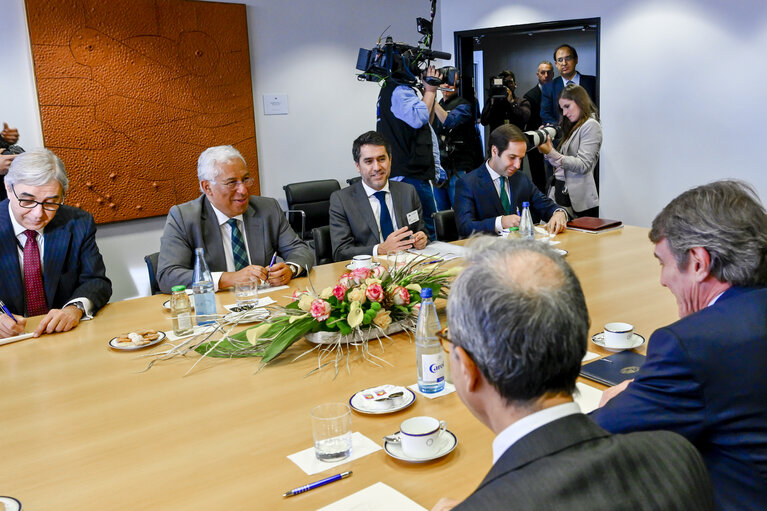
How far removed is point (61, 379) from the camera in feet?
6.60

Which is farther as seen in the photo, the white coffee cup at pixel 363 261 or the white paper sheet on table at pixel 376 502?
the white coffee cup at pixel 363 261

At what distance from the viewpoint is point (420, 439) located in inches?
56.2

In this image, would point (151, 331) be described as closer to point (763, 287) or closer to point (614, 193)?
point (763, 287)

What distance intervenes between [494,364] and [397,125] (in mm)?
4322

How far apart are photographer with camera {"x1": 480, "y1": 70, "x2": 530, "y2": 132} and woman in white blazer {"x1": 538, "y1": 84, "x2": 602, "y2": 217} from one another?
3.83ft

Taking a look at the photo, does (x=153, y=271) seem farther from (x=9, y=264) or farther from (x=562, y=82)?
(x=562, y=82)

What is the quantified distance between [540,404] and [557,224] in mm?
3031

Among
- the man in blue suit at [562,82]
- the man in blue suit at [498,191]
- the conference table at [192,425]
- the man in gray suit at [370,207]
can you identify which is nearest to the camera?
the conference table at [192,425]

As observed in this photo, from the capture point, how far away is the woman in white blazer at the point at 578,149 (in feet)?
17.2

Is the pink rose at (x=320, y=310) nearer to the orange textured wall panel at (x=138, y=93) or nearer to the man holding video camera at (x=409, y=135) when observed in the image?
the man holding video camera at (x=409, y=135)

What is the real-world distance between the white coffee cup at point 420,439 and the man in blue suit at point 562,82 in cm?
549

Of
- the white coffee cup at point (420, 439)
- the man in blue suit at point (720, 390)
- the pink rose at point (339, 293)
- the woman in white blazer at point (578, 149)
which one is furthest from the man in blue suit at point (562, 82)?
the white coffee cup at point (420, 439)

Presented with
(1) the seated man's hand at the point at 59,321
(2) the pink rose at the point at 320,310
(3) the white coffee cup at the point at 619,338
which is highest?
(2) the pink rose at the point at 320,310

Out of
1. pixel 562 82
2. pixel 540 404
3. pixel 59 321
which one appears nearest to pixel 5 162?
pixel 59 321
